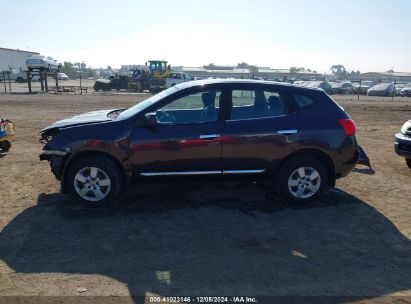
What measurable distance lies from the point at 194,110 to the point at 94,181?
177 cm

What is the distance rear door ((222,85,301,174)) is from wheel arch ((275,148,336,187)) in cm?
12

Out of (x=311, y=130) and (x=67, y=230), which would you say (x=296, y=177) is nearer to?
(x=311, y=130)

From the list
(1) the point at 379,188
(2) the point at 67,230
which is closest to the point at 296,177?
(1) the point at 379,188

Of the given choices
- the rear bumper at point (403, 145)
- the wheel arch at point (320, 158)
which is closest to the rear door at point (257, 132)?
the wheel arch at point (320, 158)

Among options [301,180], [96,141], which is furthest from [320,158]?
[96,141]

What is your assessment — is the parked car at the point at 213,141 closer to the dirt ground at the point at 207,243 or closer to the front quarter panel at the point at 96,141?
the front quarter panel at the point at 96,141

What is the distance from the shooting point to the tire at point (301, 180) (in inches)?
208

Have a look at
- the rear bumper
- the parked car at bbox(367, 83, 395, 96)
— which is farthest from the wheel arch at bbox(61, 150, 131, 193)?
the parked car at bbox(367, 83, 395, 96)

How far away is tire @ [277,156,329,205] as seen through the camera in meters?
5.27

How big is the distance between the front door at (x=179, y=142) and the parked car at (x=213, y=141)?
0.01 meters

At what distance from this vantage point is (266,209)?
17.1 ft

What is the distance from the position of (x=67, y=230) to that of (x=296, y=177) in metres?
3.25

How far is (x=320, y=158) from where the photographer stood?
5.45m

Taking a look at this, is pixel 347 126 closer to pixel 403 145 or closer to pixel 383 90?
pixel 403 145
